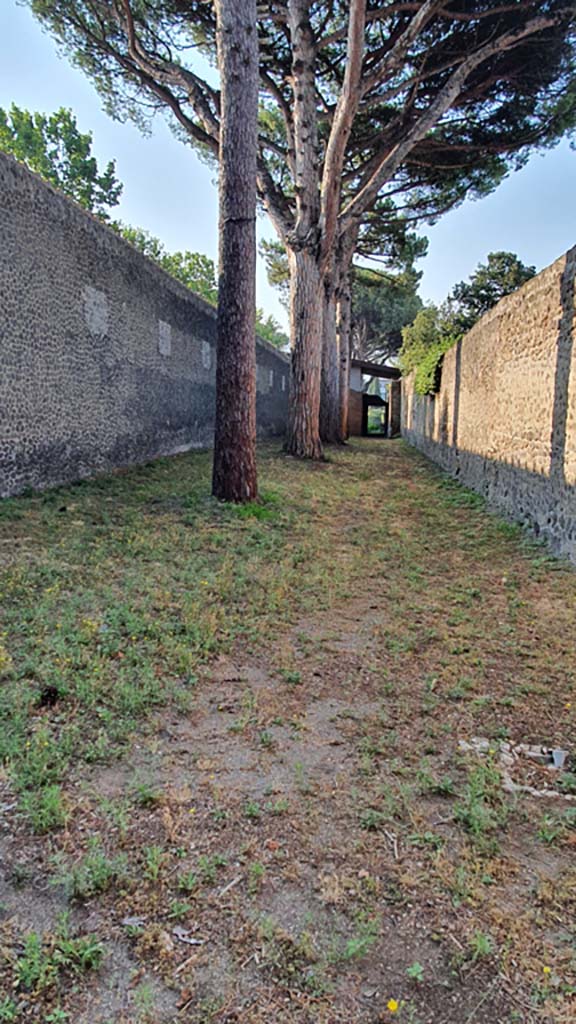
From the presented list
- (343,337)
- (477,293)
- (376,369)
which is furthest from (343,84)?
(376,369)

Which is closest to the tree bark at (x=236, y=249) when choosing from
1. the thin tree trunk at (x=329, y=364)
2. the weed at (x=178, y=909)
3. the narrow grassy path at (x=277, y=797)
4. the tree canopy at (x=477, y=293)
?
the narrow grassy path at (x=277, y=797)

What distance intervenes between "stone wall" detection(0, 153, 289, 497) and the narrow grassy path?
8.46 feet

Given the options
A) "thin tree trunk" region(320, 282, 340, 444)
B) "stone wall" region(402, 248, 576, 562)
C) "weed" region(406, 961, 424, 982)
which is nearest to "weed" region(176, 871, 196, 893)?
"weed" region(406, 961, 424, 982)

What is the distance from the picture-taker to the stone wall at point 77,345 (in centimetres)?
598

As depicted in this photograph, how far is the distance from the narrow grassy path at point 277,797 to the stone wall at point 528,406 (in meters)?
1.26

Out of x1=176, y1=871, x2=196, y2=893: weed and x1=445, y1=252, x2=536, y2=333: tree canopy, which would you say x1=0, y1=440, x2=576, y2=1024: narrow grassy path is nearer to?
x1=176, y1=871, x2=196, y2=893: weed

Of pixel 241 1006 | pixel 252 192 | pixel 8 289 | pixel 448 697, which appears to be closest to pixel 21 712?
pixel 241 1006

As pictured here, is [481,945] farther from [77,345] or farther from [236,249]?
[77,345]

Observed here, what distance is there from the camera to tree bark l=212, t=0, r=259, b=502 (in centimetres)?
598

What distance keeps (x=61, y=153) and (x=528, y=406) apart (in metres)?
30.5

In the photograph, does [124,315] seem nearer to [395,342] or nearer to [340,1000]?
[340,1000]

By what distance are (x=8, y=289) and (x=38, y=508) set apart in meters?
2.36

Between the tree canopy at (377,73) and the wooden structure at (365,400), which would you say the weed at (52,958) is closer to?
the tree canopy at (377,73)

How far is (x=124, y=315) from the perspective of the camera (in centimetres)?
874
